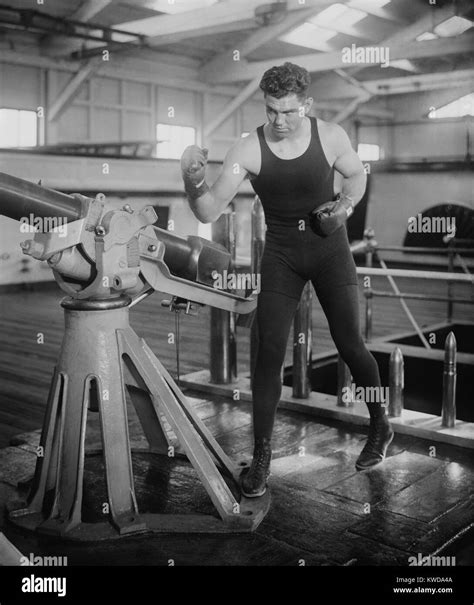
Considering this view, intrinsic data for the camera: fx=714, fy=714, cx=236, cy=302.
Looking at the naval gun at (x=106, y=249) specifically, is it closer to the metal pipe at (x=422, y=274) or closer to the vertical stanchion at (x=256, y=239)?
the vertical stanchion at (x=256, y=239)

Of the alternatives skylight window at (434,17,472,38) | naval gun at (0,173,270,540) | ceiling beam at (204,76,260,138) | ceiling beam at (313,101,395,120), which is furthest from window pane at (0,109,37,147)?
naval gun at (0,173,270,540)

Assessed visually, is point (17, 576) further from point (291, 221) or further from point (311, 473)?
point (291, 221)

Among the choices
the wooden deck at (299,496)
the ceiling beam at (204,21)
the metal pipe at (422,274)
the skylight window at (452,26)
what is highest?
the skylight window at (452,26)

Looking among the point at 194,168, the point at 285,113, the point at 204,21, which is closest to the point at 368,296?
the point at 285,113

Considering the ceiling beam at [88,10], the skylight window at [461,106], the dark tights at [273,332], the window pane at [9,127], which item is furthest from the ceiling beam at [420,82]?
the dark tights at [273,332]

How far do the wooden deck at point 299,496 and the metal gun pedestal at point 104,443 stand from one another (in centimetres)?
5

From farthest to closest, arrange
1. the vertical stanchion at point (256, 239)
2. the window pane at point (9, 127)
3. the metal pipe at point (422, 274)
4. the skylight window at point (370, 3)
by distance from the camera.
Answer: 1. the skylight window at point (370, 3)
2. the window pane at point (9, 127)
3. the vertical stanchion at point (256, 239)
4. the metal pipe at point (422, 274)

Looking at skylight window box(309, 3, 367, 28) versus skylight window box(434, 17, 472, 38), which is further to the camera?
skylight window box(434, 17, 472, 38)

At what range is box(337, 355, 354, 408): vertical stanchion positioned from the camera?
10.7 ft

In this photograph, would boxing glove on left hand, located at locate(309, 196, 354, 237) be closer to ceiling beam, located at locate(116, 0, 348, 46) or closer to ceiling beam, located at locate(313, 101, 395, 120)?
ceiling beam, located at locate(116, 0, 348, 46)

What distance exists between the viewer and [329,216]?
2.22m

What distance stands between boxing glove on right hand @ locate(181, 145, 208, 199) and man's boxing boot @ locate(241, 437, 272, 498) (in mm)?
840

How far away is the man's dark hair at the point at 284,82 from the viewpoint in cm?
212

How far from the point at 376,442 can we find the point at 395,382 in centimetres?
54
